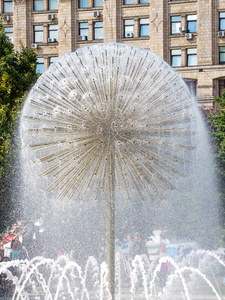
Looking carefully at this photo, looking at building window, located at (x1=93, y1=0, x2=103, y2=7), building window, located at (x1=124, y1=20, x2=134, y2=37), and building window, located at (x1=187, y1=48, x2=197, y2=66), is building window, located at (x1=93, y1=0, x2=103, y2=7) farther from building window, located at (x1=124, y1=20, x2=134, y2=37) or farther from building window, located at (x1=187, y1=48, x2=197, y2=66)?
building window, located at (x1=187, y1=48, x2=197, y2=66)

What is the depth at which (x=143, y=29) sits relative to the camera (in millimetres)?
39688

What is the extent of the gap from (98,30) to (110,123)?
3213 centimetres

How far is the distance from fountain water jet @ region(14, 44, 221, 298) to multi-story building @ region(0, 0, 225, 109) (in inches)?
1144

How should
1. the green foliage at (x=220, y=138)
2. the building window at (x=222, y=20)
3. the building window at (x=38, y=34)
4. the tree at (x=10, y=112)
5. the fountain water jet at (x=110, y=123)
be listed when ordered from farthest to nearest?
the building window at (x=38, y=34), the building window at (x=222, y=20), the green foliage at (x=220, y=138), the tree at (x=10, y=112), the fountain water jet at (x=110, y=123)

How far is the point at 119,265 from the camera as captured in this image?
19922mm

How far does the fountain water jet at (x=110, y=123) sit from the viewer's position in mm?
9125

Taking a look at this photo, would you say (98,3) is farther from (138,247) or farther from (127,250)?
(127,250)

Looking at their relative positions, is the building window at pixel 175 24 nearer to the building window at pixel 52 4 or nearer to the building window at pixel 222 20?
the building window at pixel 222 20

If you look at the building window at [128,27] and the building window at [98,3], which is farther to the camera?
the building window at [98,3]

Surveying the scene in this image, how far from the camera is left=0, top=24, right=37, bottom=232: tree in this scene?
73.2ft

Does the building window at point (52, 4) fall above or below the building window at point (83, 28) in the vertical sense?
Result: above

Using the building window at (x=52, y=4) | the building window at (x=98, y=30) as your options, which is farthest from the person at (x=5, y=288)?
the building window at (x=52, y=4)

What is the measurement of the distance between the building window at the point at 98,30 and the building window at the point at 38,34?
11.3ft

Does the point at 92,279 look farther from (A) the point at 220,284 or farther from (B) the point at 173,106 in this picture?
(B) the point at 173,106
